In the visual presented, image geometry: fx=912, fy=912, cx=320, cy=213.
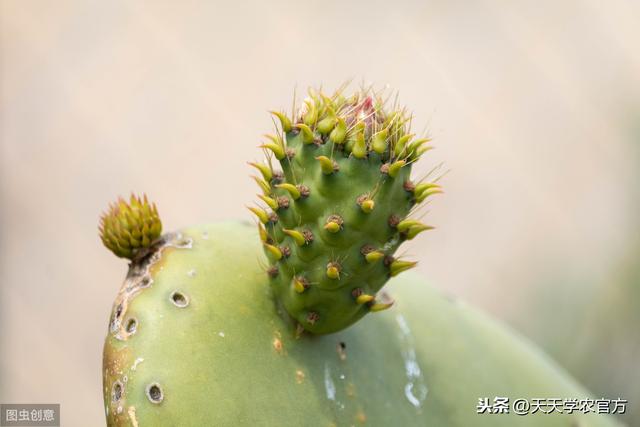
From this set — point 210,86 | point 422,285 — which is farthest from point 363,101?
point 210,86

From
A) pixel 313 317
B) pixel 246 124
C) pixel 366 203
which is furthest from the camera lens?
pixel 246 124

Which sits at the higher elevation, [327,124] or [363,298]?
[327,124]

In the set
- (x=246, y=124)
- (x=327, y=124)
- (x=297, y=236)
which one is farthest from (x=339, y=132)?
(x=246, y=124)

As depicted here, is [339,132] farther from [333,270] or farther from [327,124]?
[333,270]

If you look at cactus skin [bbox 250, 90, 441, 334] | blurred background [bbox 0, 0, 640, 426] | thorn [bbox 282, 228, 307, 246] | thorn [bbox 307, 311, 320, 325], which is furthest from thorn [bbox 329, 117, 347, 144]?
blurred background [bbox 0, 0, 640, 426]

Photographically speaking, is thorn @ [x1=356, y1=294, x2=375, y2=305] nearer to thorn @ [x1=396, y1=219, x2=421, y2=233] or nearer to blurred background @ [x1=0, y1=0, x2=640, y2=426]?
thorn @ [x1=396, y1=219, x2=421, y2=233]

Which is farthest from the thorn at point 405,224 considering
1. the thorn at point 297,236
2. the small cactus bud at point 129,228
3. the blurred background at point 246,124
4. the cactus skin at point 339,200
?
the blurred background at point 246,124

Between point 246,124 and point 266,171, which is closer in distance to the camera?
point 266,171
